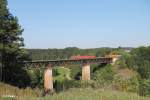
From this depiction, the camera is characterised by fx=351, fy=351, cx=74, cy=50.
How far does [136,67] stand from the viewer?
3282 inches

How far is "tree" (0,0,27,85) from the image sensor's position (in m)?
36.5

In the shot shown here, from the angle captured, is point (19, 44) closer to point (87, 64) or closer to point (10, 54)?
point (10, 54)

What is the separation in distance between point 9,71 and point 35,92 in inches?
841

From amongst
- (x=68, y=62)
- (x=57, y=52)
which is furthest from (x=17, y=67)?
(x=57, y=52)

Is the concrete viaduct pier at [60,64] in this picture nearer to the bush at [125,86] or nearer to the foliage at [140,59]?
the foliage at [140,59]

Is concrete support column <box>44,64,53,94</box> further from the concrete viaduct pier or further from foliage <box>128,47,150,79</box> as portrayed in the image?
foliage <box>128,47,150,79</box>

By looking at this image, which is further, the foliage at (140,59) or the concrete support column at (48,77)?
the foliage at (140,59)

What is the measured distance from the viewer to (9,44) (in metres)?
36.8

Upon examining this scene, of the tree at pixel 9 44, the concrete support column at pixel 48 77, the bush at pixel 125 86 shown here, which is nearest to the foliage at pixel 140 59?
the concrete support column at pixel 48 77

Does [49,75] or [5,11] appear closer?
[5,11]

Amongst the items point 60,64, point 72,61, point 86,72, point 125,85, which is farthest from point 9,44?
point 86,72

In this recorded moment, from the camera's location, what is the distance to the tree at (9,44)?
36.5 m

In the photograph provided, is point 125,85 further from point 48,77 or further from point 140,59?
point 140,59

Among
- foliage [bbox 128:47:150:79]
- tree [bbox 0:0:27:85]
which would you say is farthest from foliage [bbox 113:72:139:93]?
foliage [bbox 128:47:150:79]
